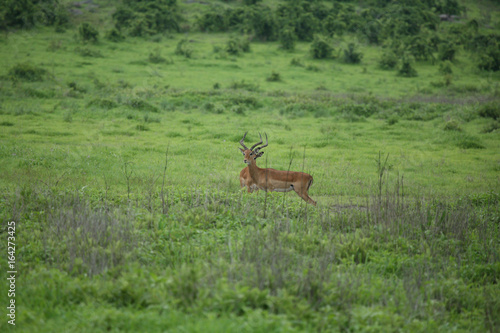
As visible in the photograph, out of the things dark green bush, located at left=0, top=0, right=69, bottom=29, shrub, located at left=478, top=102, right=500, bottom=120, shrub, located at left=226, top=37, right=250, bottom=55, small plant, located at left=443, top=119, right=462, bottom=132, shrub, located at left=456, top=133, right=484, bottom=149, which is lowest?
shrub, located at left=456, top=133, right=484, bottom=149

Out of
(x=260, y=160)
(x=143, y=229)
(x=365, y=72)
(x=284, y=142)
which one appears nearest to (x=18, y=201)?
(x=143, y=229)

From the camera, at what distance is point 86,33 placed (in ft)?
123

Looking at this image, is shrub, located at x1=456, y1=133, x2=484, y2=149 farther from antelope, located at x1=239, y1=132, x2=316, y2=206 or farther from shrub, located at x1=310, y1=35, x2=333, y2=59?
shrub, located at x1=310, y1=35, x2=333, y2=59

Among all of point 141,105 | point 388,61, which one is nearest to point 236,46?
point 388,61

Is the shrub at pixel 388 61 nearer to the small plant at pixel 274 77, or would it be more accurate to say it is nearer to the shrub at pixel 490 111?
the small plant at pixel 274 77

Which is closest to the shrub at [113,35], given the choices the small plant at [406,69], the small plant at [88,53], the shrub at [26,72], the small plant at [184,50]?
the small plant at [88,53]

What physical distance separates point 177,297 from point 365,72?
32.9 meters

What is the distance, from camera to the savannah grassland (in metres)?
5.27

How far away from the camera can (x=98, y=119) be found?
63.6 feet

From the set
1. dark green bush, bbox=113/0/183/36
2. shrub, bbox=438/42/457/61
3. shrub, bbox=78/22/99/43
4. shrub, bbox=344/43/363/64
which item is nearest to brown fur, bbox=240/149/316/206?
shrub, bbox=344/43/363/64

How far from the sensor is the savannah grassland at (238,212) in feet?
17.3

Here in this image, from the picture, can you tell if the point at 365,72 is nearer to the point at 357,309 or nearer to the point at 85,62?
the point at 85,62

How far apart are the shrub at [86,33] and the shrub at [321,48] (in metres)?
18.5

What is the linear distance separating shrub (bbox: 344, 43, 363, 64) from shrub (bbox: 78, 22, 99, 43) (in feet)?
69.7
